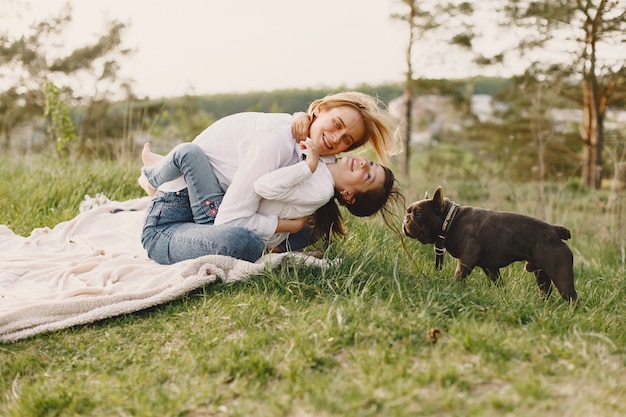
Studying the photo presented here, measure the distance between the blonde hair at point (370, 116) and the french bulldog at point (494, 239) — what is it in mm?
603

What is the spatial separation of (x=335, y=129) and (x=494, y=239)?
3.82 feet

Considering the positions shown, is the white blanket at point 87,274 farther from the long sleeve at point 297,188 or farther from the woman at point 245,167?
the long sleeve at point 297,188

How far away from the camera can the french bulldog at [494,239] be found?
3270mm

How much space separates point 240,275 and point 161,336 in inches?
24.8

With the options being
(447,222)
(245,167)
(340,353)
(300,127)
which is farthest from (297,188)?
(340,353)

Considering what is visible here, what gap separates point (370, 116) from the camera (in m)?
3.88

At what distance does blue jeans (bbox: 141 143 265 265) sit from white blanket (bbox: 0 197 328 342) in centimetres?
10

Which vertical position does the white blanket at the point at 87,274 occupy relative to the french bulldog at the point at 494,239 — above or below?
below

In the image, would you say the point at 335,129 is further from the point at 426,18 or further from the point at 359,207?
the point at 426,18

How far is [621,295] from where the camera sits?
413cm

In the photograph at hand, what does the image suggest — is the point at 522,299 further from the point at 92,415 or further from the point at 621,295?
the point at 92,415

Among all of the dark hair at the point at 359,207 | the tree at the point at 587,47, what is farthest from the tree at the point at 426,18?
the dark hair at the point at 359,207

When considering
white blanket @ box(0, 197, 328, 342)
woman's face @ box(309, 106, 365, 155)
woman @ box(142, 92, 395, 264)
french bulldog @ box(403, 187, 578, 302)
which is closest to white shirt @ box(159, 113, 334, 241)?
woman @ box(142, 92, 395, 264)

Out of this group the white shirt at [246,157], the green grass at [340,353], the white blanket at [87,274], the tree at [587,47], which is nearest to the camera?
the green grass at [340,353]
